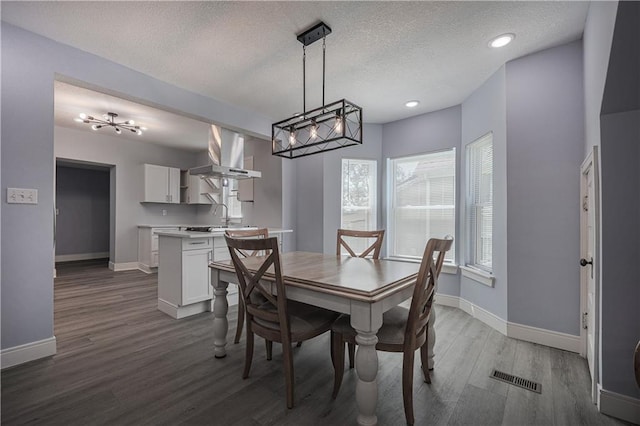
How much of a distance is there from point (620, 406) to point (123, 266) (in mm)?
7211

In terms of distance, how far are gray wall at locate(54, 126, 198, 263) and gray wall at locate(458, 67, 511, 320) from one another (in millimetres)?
6366

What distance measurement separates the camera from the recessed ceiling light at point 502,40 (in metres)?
2.34

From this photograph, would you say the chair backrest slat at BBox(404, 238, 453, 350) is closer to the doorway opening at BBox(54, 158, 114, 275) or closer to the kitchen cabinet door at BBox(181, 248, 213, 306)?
the kitchen cabinet door at BBox(181, 248, 213, 306)

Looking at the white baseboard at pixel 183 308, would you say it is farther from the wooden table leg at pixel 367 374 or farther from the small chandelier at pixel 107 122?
the small chandelier at pixel 107 122

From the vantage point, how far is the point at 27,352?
7.29 ft

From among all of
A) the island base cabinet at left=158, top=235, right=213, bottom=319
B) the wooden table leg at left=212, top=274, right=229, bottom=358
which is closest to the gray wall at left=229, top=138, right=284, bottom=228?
the island base cabinet at left=158, top=235, right=213, bottom=319

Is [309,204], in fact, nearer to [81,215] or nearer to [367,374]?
[367,374]

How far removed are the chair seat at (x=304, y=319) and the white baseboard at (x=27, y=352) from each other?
1.86m

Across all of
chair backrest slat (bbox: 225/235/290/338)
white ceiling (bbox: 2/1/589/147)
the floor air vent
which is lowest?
the floor air vent

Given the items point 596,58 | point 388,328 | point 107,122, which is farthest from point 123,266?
point 596,58

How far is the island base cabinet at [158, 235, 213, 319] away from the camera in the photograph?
315 centimetres

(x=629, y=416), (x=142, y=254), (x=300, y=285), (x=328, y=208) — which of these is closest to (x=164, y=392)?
(x=300, y=285)

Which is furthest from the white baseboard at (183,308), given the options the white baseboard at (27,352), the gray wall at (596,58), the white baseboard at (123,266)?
the gray wall at (596,58)

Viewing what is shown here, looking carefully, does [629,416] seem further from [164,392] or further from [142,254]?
[142,254]
